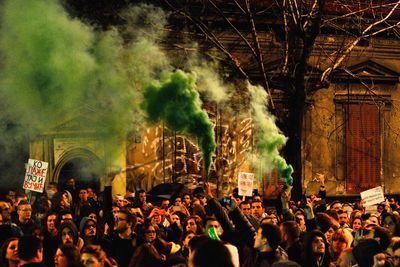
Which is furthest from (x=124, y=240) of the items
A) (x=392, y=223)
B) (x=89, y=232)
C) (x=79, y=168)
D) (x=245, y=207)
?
(x=79, y=168)

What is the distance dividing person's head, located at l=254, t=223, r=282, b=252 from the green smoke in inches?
181

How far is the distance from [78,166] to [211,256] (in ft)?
64.9

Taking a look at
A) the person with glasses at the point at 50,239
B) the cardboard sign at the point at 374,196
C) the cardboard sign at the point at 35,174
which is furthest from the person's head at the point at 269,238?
the cardboard sign at the point at 374,196

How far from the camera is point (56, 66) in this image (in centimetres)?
1496

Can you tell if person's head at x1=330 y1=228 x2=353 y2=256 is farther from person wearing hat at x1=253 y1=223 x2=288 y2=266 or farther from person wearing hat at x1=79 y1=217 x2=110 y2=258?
person wearing hat at x1=79 y1=217 x2=110 y2=258

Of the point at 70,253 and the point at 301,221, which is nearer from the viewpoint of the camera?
the point at 70,253

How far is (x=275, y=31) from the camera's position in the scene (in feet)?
83.7

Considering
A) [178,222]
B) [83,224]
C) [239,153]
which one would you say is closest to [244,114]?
[239,153]

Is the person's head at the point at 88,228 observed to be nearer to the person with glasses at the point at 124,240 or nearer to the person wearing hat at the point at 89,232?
the person wearing hat at the point at 89,232

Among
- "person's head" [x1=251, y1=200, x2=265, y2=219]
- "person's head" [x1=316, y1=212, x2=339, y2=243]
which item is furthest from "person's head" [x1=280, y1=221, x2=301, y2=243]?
"person's head" [x1=251, y1=200, x2=265, y2=219]

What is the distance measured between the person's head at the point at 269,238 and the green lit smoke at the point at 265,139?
8140 millimetres

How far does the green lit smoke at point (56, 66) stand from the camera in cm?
1486

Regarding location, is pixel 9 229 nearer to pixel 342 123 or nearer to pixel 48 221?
pixel 48 221

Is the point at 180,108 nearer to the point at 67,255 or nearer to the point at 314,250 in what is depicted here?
the point at 314,250
